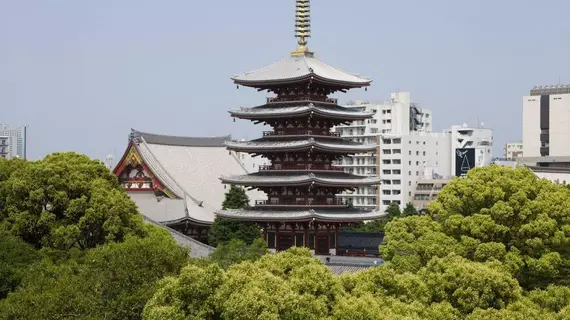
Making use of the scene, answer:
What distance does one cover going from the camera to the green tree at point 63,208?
128ft

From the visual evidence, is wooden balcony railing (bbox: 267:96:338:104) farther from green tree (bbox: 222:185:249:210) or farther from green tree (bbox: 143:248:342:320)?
green tree (bbox: 143:248:342:320)

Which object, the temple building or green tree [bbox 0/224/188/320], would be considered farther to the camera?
Answer: the temple building

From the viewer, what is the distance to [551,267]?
118 ft

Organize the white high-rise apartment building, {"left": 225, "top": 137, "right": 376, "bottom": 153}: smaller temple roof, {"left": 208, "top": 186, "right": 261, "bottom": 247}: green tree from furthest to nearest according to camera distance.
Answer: the white high-rise apartment building < {"left": 208, "top": 186, "right": 261, "bottom": 247}: green tree < {"left": 225, "top": 137, "right": 376, "bottom": 153}: smaller temple roof

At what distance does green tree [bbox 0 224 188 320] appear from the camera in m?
27.9

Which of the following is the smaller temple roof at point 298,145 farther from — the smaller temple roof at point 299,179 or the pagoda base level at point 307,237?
the pagoda base level at point 307,237

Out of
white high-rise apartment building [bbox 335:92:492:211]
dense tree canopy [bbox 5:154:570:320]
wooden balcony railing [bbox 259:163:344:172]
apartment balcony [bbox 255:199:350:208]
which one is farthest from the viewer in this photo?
white high-rise apartment building [bbox 335:92:492:211]

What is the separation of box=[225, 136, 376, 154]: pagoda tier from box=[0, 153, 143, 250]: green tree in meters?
16.9

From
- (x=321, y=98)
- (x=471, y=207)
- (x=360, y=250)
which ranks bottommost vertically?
(x=360, y=250)

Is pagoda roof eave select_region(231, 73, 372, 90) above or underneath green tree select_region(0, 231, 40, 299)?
above

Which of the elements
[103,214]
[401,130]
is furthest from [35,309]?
[401,130]

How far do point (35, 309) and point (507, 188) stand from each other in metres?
20.0

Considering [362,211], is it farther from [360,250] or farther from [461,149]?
[461,149]

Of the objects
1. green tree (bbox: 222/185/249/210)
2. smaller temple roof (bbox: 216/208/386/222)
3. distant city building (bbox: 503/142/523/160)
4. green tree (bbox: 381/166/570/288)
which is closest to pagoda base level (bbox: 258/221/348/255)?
smaller temple roof (bbox: 216/208/386/222)
